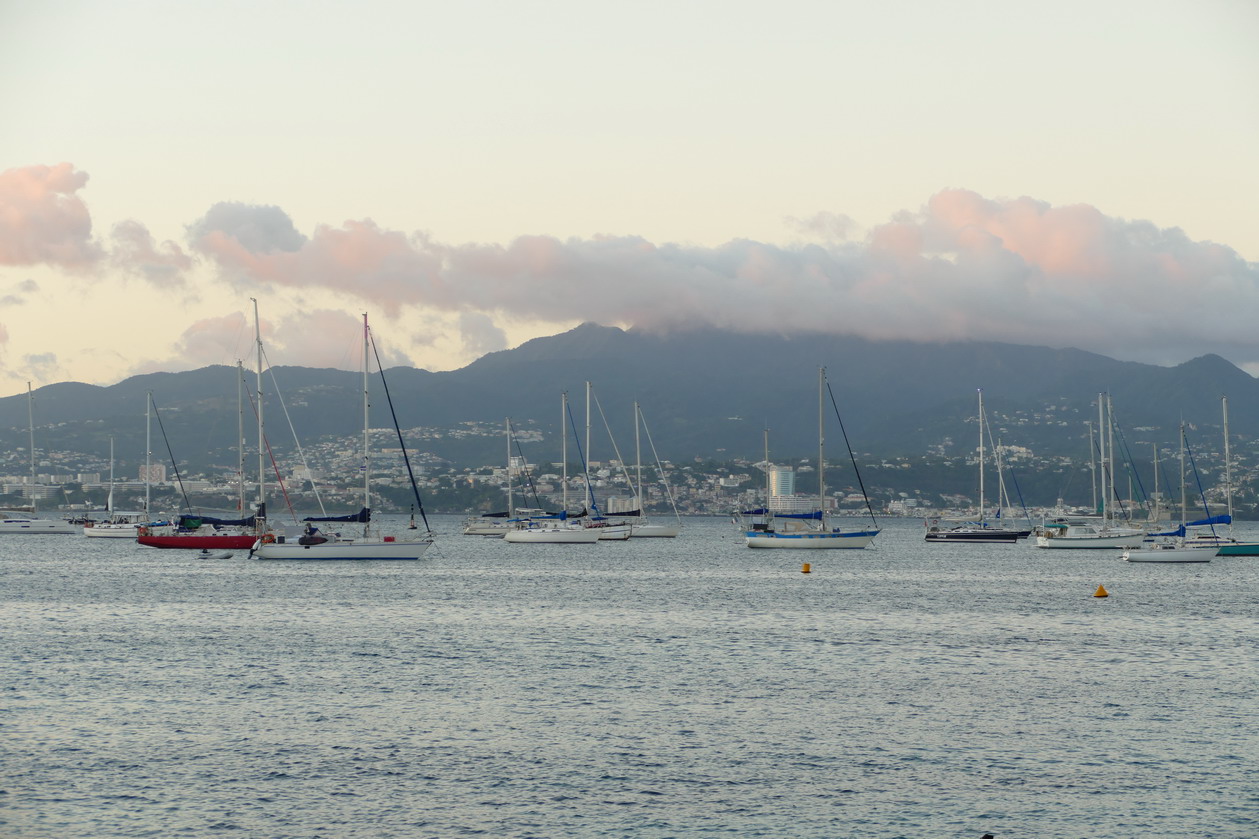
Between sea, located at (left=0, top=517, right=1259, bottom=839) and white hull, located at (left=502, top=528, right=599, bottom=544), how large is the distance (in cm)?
7994

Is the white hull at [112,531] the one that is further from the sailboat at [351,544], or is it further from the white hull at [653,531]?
the sailboat at [351,544]

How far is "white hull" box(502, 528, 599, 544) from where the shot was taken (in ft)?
539

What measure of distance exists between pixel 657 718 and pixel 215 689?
15.6m

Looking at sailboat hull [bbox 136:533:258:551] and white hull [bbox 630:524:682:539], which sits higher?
sailboat hull [bbox 136:533:258:551]

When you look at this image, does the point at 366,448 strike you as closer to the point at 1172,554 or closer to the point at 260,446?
the point at 260,446

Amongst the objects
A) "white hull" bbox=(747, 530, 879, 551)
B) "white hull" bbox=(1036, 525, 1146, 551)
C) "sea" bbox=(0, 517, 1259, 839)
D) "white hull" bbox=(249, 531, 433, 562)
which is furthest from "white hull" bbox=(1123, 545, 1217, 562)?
"white hull" bbox=(249, 531, 433, 562)

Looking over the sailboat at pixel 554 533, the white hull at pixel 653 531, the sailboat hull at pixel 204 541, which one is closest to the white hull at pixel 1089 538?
the white hull at pixel 653 531

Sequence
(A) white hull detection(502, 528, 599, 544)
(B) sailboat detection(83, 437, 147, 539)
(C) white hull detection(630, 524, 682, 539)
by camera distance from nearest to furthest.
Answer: (A) white hull detection(502, 528, 599, 544)
(B) sailboat detection(83, 437, 147, 539)
(C) white hull detection(630, 524, 682, 539)

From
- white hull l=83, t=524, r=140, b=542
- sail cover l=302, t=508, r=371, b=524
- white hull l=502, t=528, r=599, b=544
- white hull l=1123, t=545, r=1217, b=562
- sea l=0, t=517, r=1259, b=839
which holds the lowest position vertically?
white hull l=1123, t=545, r=1217, b=562

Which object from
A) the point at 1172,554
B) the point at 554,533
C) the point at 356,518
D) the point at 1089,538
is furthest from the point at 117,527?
the point at 1172,554

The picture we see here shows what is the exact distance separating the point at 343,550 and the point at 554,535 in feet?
175

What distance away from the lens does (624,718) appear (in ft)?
135

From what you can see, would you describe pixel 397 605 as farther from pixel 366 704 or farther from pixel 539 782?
pixel 539 782

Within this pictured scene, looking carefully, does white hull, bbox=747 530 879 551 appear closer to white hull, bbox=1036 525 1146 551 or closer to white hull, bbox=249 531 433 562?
white hull, bbox=1036 525 1146 551
